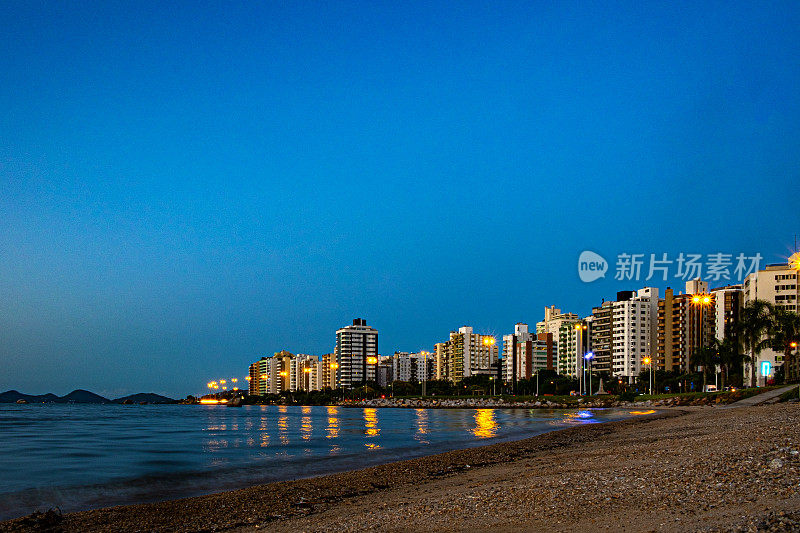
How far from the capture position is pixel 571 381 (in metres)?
174

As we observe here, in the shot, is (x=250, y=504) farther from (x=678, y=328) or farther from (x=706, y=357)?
(x=678, y=328)

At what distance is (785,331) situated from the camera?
83.6 meters

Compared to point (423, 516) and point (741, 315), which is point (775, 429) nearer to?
point (423, 516)

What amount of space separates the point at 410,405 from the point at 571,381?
44.4 metres

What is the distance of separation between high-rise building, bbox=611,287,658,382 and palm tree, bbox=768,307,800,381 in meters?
107

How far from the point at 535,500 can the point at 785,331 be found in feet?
283

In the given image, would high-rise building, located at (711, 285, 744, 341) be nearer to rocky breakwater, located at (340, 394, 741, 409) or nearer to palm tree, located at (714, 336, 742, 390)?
rocky breakwater, located at (340, 394, 741, 409)

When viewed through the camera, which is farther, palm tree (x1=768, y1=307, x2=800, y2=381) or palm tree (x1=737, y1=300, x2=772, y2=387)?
palm tree (x1=737, y1=300, x2=772, y2=387)

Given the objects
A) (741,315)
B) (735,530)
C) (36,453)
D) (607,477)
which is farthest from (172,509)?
(741,315)

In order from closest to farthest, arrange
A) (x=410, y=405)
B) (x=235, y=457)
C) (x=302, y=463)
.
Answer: (x=302, y=463)
(x=235, y=457)
(x=410, y=405)

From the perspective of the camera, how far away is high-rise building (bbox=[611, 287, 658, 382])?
193750 mm

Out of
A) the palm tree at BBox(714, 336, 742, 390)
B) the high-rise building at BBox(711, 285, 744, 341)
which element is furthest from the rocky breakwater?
the high-rise building at BBox(711, 285, 744, 341)

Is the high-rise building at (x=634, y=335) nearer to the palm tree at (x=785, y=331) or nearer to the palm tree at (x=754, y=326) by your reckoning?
the palm tree at (x=785, y=331)

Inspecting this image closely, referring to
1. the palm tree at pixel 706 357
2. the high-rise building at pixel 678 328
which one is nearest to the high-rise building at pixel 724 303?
the high-rise building at pixel 678 328
